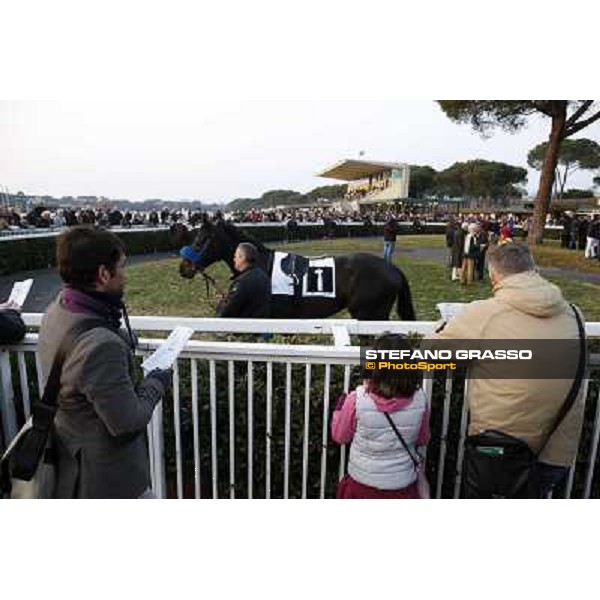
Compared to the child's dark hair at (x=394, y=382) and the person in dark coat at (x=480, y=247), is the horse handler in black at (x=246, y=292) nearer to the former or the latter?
the person in dark coat at (x=480, y=247)

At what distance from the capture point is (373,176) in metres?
2.19

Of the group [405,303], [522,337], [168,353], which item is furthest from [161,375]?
[405,303]

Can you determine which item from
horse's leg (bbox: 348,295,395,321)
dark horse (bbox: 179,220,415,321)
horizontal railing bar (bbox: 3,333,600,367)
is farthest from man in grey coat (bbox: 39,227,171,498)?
horse's leg (bbox: 348,295,395,321)

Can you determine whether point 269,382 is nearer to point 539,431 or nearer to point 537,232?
point 539,431

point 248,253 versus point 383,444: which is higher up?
point 248,253

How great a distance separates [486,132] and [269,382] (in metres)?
1.38

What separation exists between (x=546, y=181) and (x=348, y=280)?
2037 mm

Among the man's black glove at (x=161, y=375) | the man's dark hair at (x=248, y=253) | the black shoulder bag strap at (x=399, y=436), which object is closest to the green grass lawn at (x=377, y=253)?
the man's dark hair at (x=248, y=253)

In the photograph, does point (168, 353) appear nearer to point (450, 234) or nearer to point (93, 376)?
point (93, 376)

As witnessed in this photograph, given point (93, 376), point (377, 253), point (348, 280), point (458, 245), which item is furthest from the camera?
point (348, 280)

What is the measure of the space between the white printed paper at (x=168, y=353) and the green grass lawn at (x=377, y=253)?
3.29ft

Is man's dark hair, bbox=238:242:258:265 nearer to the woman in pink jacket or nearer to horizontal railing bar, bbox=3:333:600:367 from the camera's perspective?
horizontal railing bar, bbox=3:333:600:367

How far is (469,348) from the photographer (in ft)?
4.67

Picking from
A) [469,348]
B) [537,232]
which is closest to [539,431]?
[469,348]
